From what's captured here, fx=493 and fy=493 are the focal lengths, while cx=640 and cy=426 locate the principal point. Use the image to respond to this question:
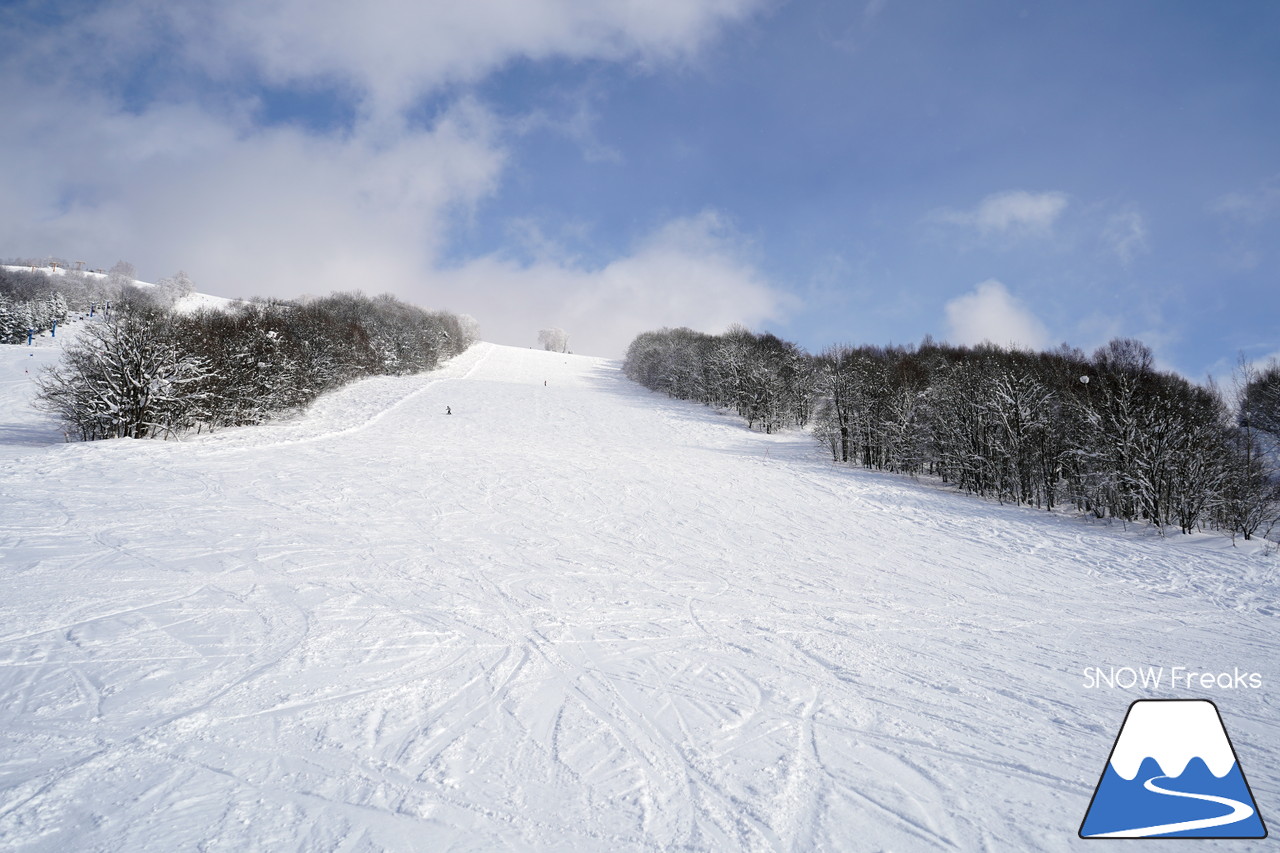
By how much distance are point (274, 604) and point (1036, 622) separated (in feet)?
39.1

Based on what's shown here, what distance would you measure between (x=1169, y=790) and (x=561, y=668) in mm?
5394

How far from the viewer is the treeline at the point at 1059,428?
1719cm

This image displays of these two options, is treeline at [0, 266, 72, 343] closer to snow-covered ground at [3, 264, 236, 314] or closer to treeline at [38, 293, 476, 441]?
snow-covered ground at [3, 264, 236, 314]

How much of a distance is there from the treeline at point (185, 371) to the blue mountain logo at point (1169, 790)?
91.6 ft

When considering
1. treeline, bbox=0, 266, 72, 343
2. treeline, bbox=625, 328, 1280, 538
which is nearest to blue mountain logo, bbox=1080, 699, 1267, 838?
treeline, bbox=625, 328, 1280, 538

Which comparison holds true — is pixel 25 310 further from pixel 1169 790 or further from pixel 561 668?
pixel 1169 790

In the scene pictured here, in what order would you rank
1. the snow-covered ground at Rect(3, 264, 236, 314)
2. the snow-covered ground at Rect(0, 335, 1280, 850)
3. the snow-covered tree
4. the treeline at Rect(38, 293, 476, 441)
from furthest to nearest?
the snow-covered tree
the snow-covered ground at Rect(3, 264, 236, 314)
the treeline at Rect(38, 293, 476, 441)
the snow-covered ground at Rect(0, 335, 1280, 850)

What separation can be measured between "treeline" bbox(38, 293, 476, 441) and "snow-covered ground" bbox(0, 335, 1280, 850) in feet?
24.3

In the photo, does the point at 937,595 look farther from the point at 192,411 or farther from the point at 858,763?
the point at 192,411

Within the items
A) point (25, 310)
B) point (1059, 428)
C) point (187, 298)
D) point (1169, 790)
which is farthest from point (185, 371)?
point (187, 298)

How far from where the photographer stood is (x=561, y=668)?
587 cm

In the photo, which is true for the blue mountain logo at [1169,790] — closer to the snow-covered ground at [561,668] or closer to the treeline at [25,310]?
the snow-covered ground at [561,668]

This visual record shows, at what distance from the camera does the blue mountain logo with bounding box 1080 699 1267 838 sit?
3.72 m

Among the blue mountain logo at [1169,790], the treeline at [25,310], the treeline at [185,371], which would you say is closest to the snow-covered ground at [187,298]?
the treeline at [25,310]
